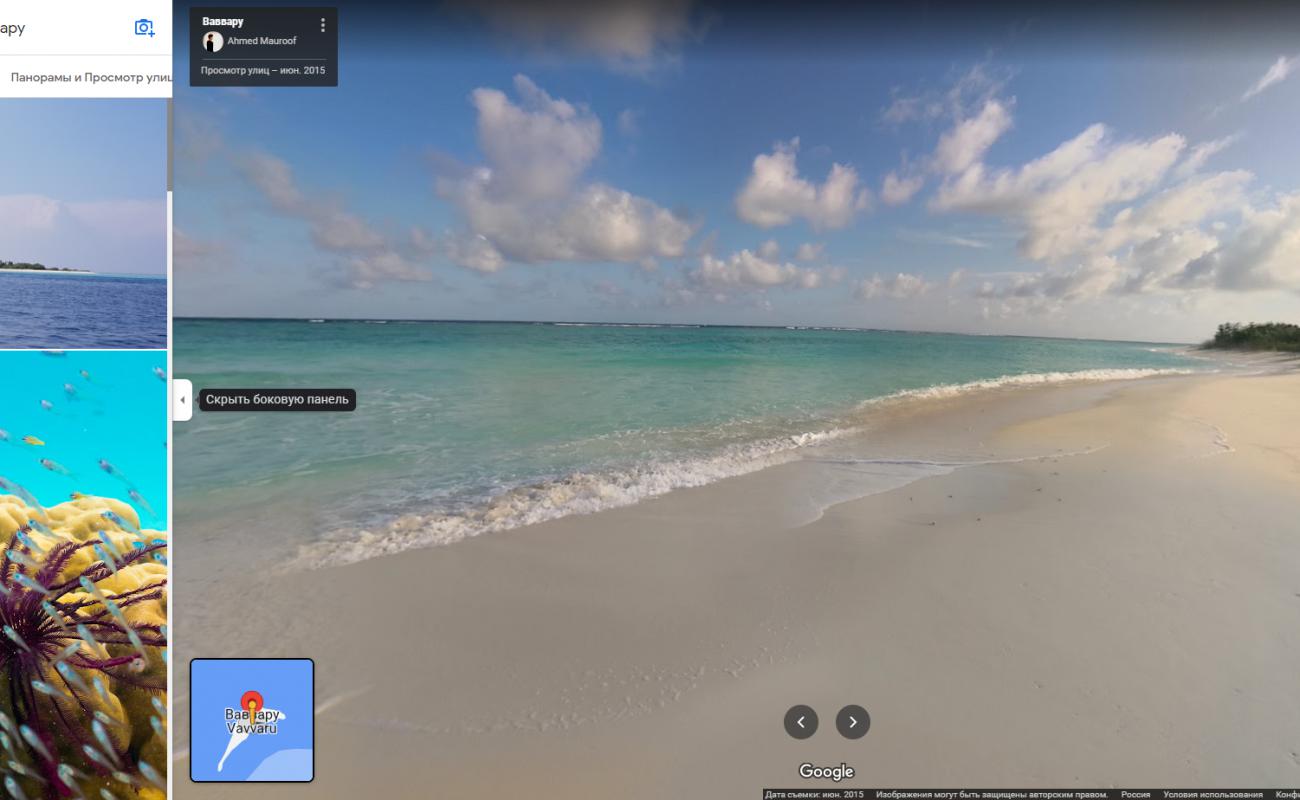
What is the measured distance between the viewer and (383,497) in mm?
3609

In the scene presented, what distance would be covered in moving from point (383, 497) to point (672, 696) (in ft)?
9.29

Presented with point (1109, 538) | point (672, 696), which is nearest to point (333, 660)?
point (672, 696)

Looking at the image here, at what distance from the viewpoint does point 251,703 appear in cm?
161

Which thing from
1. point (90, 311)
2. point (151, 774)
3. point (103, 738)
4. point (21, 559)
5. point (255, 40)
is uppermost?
point (255, 40)

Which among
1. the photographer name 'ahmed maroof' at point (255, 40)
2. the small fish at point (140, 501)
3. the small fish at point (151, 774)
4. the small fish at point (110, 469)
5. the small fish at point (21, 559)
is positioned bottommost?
the small fish at point (151, 774)

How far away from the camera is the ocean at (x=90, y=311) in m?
1.53

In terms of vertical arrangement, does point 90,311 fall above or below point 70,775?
above

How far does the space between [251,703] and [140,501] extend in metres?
0.77

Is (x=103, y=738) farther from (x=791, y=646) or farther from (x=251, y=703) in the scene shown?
(x=791, y=646)

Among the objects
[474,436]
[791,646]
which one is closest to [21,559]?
[791,646]

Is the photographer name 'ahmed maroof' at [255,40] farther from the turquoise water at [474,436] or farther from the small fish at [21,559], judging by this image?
the small fish at [21,559]

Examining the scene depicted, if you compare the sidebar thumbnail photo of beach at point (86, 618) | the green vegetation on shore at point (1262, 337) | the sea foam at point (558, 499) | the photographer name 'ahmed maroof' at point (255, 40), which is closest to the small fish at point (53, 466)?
the sidebar thumbnail photo of beach at point (86, 618)

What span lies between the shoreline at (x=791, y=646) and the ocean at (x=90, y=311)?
3.61 ft

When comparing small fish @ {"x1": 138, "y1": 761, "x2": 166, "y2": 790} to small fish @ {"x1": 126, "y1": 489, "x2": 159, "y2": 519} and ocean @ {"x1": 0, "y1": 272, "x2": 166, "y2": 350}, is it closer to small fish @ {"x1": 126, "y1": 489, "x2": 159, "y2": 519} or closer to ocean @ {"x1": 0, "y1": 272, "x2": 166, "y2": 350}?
small fish @ {"x1": 126, "y1": 489, "x2": 159, "y2": 519}
